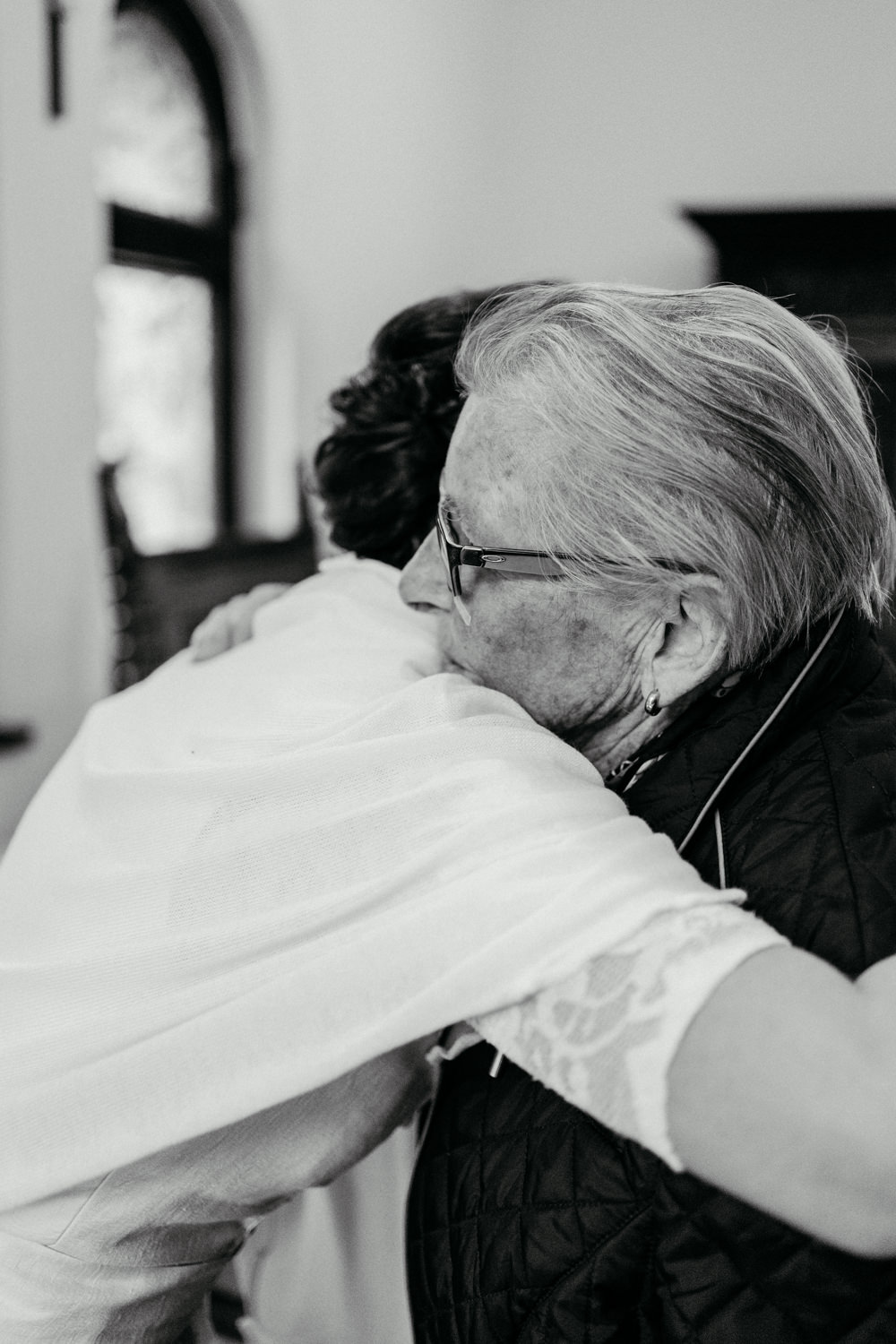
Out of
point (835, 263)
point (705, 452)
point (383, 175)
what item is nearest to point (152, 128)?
point (383, 175)

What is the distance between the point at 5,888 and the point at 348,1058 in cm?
43

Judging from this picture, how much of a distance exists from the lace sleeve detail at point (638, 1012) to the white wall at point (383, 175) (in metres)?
2.67

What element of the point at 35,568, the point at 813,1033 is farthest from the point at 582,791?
the point at 35,568

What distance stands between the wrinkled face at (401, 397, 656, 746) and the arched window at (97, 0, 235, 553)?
2825 millimetres

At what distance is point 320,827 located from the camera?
772 mm

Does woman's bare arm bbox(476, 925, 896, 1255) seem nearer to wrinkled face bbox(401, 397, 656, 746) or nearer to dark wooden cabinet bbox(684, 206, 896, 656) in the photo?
wrinkled face bbox(401, 397, 656, 746)

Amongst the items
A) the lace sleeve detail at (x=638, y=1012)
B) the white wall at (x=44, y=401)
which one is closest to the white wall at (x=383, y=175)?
the white wall at (x=44, y=401)

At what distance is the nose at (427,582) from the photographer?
41.7 inches

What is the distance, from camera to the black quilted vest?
72cm

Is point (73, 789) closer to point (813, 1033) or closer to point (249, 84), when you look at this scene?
point (813, 1033)

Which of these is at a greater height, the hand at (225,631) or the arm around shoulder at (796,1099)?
the hand at (225,631)

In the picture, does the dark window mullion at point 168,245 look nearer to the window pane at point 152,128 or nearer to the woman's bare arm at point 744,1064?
the window pane at point 152,128

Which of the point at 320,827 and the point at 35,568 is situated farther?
the point at 35,568

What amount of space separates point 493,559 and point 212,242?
374cm
